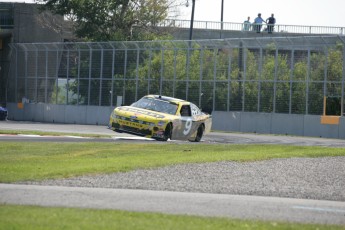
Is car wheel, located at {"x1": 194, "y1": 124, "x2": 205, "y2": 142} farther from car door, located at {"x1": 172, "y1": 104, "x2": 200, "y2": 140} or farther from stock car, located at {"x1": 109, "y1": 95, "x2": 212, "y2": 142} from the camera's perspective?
car door, located at {"x1": 172, "y1": 104, "x2": 200, "y2": 140}

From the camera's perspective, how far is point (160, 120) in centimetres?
3088

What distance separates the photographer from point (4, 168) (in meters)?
17.8

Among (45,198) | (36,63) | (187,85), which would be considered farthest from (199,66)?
(45,198)

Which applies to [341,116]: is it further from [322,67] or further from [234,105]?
[234,105]

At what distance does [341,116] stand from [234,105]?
6.01 m

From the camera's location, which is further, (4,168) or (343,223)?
(4,168)

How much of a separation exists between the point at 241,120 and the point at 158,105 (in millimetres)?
14782

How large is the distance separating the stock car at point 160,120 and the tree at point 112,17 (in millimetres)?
28670

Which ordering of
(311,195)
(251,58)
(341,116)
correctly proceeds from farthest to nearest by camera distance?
(251,58), (341,116), (311,195)

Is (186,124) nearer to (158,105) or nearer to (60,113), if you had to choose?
(158,105)

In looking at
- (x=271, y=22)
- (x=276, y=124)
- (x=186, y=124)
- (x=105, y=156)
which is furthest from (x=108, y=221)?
(x=271, y=22)

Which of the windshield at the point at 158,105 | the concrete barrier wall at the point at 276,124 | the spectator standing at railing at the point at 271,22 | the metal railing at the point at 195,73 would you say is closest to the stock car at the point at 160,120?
the windshield at the point at 158,105

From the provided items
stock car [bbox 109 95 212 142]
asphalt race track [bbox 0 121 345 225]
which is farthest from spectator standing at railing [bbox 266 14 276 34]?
asphalt race track [bbox 0 121 345 225]

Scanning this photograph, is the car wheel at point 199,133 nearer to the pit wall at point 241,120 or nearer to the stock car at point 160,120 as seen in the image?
the stock car at point 160,120
